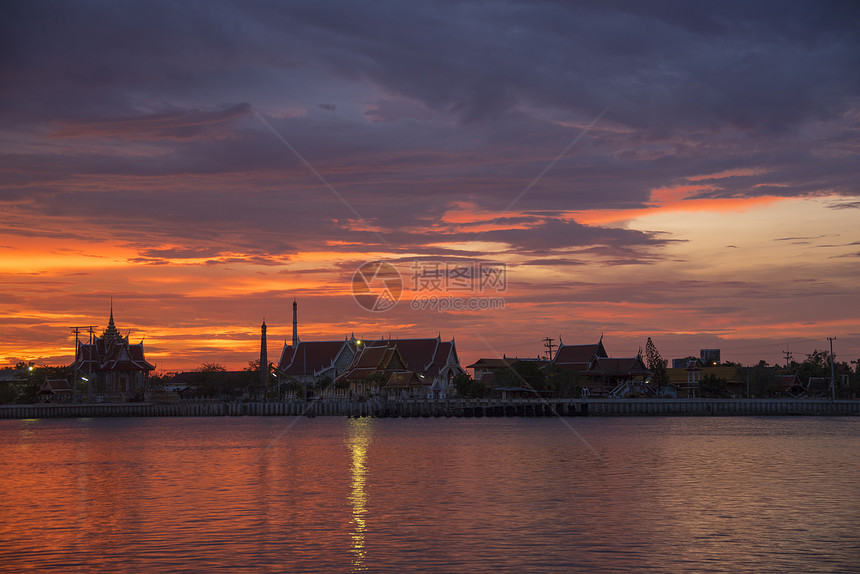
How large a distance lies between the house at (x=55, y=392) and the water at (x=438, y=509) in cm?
9456

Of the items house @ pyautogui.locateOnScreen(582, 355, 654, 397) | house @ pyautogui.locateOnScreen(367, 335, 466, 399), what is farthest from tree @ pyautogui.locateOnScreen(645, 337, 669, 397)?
house @ pyautogui.locateOnScreen(367, 335, 466, 399)

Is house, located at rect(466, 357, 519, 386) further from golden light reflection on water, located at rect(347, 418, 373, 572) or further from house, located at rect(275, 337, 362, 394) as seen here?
golden light reflection on water, located at rect(347, 418, 373, 572)

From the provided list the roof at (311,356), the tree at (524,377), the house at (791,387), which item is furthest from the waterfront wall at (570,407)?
the roof at (311,356)

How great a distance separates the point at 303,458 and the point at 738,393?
339 feet

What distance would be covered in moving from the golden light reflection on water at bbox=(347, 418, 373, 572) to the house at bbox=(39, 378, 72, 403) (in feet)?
318

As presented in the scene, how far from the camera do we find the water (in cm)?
2439

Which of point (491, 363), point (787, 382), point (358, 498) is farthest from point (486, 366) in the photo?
point (358, 498)

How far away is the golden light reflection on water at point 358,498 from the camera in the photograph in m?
25.0

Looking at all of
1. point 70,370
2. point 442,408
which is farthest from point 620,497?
point 70,370

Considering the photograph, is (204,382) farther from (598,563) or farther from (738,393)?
(598,563)

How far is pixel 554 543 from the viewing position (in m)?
26.4

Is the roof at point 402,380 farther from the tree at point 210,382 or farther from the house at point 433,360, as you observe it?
the tree at point 210,382

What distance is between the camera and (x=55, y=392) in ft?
507

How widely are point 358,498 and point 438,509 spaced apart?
4.81m
